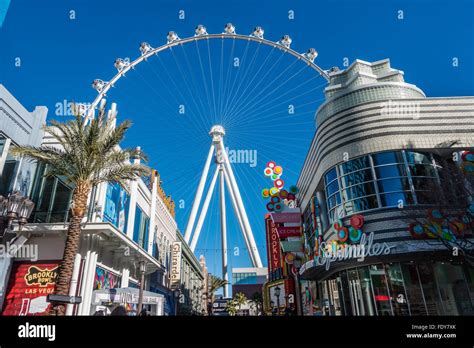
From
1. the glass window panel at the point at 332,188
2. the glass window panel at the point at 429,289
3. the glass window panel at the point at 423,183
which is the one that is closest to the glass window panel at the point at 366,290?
the glass window panel at the point at 429,289

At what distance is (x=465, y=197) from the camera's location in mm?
15453

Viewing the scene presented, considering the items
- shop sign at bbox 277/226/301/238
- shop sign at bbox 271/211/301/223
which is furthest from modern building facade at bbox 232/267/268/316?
shop sign at bbox 271/211/301/223

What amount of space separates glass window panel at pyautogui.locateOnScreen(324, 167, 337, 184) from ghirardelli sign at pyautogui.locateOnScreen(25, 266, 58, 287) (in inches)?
649

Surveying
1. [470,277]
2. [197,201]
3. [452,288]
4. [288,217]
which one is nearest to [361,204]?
[452,288]

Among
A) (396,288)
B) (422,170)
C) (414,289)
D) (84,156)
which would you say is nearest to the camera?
(84,156)

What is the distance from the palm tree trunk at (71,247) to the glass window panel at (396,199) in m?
15.3

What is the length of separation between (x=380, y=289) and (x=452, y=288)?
334 cm

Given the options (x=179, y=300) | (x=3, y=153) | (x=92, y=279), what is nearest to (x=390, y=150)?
(x=92, y=279)

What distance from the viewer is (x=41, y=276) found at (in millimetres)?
15422

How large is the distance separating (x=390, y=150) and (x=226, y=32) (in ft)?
56.9

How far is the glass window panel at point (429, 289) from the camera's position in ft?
51.3

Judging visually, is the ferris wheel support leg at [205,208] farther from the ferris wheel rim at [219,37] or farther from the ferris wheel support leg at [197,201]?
the ferris wheel rim at [219,37]

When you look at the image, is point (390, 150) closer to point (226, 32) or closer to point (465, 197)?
point (465, 197)

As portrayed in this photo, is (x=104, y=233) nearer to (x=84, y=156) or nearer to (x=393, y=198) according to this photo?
(x=84, y=156)
